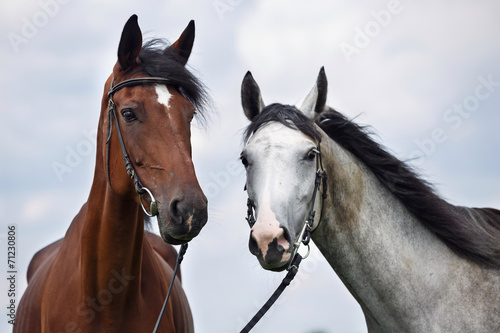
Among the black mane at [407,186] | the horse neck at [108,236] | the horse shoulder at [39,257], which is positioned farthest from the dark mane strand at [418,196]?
the horse shoulder at [39,257]

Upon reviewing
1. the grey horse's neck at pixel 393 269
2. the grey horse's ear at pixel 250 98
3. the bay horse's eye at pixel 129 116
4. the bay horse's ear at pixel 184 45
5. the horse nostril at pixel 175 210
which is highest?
the bay horse's ear at pixel 184 45

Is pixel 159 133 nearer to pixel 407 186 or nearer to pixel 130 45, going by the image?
pixel 130 45

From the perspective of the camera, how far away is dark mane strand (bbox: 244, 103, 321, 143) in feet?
15.6

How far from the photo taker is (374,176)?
17.0 feet

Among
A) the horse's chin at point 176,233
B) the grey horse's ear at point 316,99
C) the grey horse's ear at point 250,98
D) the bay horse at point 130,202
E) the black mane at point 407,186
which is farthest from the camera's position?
the grey horse's ear at point 250,98

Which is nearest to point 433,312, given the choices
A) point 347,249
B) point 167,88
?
point 347,249

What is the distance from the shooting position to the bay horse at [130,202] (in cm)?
424

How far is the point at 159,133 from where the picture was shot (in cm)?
437

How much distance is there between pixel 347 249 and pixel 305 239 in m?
0.50

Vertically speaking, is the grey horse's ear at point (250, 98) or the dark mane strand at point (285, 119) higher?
the grey horse's ear at point (250, 98)

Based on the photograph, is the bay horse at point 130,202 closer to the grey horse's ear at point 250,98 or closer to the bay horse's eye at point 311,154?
the grey horse's ear at point 250,98

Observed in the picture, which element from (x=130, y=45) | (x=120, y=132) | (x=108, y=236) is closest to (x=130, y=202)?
(x=108, y=236)

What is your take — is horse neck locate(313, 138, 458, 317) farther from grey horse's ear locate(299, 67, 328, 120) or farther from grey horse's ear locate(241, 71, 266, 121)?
grey horse's ear locate(241, 71, 266, 121)

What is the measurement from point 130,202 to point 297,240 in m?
1.41
